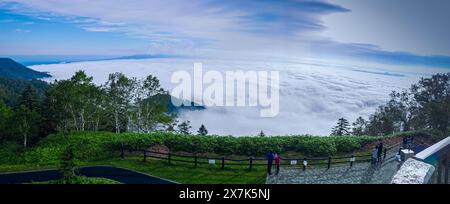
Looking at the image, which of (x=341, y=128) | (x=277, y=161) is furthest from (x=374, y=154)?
(x=277, y=161)

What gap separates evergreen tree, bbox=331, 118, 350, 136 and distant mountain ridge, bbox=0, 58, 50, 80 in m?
5.00

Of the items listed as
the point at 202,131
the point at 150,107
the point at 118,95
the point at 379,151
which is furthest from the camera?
the point at 150,107

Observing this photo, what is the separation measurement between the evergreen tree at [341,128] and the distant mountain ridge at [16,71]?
16.4ft

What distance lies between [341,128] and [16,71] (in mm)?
5634

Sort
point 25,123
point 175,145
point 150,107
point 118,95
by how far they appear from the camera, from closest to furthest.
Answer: point 25,123 < point 118,95 < point 175,145 < point 150,107

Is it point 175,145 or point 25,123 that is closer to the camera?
point 25,123

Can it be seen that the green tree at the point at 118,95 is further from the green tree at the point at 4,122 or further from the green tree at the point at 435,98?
the green tree at the point at 435,98

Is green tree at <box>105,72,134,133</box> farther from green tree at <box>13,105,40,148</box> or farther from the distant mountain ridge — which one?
green tree at <box>13,105,40,148</box>

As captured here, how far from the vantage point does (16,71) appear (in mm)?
7055

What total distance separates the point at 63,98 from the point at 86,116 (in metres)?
0.67

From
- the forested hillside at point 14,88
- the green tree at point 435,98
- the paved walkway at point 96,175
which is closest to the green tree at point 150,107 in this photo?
the paved walkway at point 96,175

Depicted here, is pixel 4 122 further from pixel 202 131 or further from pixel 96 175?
pixel 202 131

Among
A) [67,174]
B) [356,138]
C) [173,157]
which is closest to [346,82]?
[356,138]
